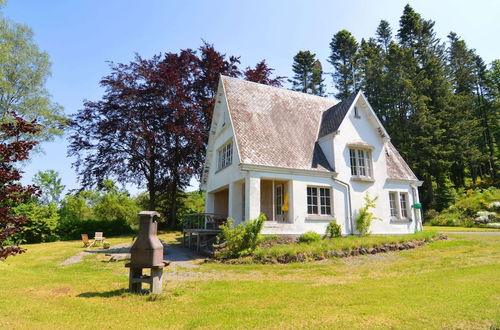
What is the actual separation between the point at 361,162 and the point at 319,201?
3960 millimetres

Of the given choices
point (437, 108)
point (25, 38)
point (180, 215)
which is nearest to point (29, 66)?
point (25, 38)

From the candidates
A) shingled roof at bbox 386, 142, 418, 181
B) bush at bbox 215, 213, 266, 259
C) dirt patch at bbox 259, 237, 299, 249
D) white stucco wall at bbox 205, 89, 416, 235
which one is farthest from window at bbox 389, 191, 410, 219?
bush at bbox 215, 213, 266, 259

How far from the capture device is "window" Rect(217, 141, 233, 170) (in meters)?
17.2

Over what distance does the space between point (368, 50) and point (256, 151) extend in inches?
1401

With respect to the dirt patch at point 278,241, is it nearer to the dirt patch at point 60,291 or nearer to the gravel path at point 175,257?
the gravel path at point 175,257

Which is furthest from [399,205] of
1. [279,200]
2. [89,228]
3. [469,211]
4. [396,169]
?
[89,228]

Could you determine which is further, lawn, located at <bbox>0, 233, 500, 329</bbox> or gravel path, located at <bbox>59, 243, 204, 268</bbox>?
gravel path, located at <bbox>59, 243, 204, 268</bbox>

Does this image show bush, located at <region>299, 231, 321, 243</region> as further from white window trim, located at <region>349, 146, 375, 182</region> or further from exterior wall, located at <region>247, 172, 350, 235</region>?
white window trim, located at <region>349, 146, 375, 182</region>

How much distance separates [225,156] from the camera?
18.2 meters

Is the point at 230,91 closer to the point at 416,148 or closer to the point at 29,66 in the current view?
the point at 29,66

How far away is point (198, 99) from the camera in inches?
1097

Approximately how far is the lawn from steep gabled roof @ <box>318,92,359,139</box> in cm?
804

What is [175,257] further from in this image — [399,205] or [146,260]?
[399,205]

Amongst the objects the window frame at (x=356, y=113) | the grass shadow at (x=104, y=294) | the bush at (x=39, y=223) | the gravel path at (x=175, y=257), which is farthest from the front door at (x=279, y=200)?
the bush at (x=39, y=223)
